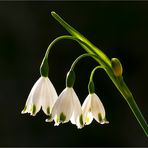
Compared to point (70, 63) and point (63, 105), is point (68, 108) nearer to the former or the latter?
point (63, 105)

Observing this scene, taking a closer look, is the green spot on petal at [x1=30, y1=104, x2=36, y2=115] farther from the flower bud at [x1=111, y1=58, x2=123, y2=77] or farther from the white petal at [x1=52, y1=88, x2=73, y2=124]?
the flower bud at [x1=111, y1=58, x2=123, y2=77]

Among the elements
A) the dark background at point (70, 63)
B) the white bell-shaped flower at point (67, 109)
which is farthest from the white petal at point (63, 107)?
the dark background at point (70, 63)

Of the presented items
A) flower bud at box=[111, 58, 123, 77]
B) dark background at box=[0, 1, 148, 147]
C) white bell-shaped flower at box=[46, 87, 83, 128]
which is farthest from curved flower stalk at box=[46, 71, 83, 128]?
dark background at box=[0, 1, 148, 147]

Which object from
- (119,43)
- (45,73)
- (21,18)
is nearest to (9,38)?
(21,18)

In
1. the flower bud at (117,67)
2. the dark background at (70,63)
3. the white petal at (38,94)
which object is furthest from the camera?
the dark background at (70,63)

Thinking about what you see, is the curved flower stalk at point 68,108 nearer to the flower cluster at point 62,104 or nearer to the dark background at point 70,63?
the flower cluster at point 62,104

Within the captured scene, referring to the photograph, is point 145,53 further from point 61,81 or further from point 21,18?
point 21,18

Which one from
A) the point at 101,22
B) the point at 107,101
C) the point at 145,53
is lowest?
the point at 107,101

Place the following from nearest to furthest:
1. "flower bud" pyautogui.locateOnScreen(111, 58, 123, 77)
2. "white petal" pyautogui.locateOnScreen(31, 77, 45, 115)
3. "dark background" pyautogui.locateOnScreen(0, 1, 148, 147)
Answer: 1. "flower bud" pyautogui.locateOnScreen(111, 58, 123, 77)
2. "white petal" pyautogui.locateOnScreen(31, 77, 45, 115)
3. "dark background" pyautogui.locateOnScreen(0, 1, 148, 147)
